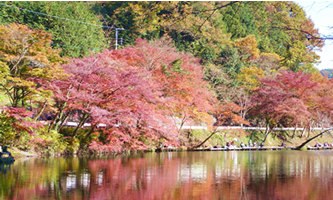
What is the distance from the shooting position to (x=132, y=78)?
18812 mm

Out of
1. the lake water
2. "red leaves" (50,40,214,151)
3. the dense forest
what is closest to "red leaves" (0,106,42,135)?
the dense forest

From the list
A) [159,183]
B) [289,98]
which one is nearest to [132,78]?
[159,183]

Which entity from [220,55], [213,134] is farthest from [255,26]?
[213,134]

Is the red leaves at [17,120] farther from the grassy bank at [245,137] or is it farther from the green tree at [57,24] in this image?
the grassy bank at [245,137]

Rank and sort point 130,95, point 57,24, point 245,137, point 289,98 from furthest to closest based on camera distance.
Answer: point 245,137
point 289,98
point 57,24
point 130,95

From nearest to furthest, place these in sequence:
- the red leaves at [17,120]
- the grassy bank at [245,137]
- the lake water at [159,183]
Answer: the lake water at [159,183] < the red leaves at [17,120] < the grassy bank at [245,137]

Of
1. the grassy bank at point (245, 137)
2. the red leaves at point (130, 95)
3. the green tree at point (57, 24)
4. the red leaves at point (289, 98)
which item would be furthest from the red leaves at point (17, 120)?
the red leaves at point (289, 98)

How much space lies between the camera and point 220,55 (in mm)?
38969

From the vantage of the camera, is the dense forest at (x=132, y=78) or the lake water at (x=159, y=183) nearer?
the lake water at (x=159, y=183)

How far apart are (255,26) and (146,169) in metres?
38.0

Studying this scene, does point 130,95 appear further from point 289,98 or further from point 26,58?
point 289,98

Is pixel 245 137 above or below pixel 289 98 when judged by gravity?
below

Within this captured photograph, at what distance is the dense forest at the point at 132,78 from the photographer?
15523 millimetres

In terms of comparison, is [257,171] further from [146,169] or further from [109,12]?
[109,12]
